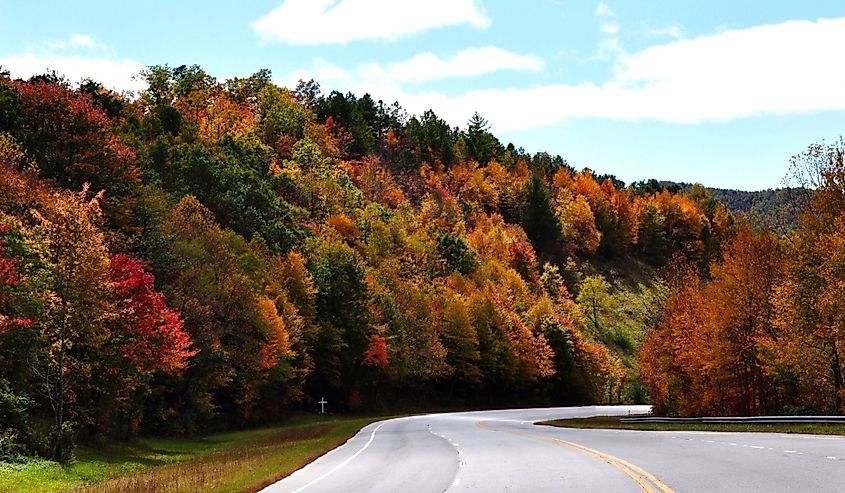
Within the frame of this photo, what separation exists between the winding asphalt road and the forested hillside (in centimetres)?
1274

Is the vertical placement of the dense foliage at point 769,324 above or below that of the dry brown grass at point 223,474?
above

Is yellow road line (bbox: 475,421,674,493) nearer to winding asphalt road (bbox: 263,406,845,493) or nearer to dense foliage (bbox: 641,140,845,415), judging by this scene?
winding asphalt road (bbox: 263,406,845,493)

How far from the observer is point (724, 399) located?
182ft

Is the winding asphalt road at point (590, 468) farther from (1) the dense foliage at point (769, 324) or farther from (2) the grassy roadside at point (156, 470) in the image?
(1) the dense foliage at point (769, 324)

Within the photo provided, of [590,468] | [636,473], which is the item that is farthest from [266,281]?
[636,473]

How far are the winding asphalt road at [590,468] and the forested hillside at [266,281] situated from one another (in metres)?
12.7

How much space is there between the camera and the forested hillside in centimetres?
3216

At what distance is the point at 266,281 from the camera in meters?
67.2

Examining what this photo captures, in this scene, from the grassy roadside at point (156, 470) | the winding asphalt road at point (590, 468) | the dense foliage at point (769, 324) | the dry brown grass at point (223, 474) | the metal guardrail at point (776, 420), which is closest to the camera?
the winding asphalt road at point (590, 468)

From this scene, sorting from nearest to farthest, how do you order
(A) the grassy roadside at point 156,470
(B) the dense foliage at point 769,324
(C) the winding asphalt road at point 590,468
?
(C) the winding asphalt road at point 590,468, (A) the grassy roadside at point 156,470, (B) the dense foliage at point 769,324

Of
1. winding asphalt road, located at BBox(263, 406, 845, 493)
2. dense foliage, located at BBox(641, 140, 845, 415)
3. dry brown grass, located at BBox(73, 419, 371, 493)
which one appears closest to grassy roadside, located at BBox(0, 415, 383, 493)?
dry brown grass, located at BBox(73, 419, 371, 493)

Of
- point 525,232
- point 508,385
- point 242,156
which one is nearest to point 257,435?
point 508,385

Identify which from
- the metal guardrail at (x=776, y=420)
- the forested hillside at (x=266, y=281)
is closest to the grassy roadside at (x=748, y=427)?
the metal guardrail at (x=776, y=420)

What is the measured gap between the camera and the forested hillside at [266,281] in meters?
32.2
